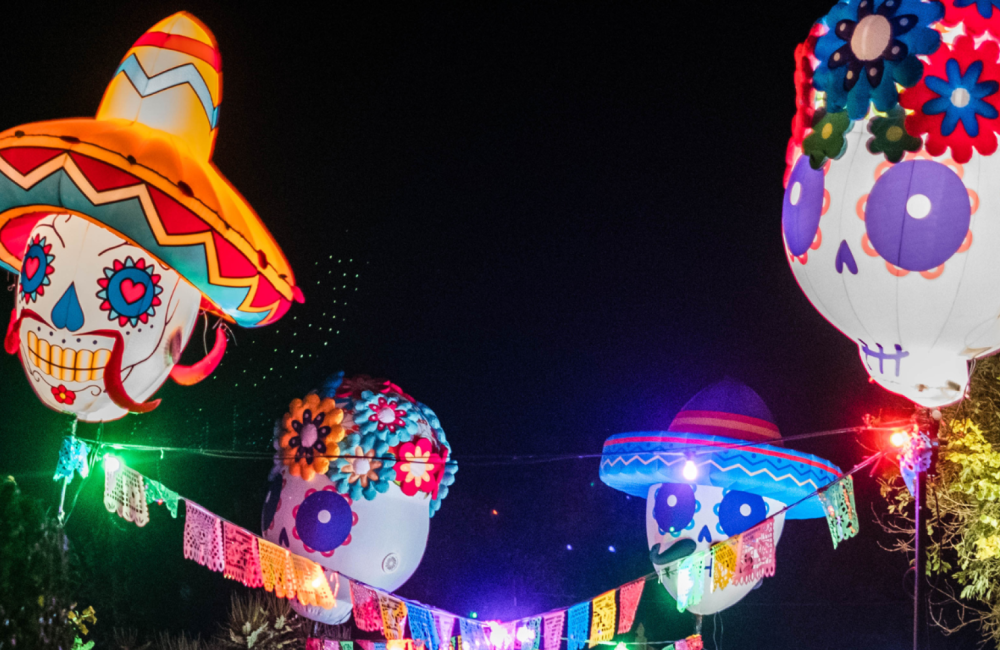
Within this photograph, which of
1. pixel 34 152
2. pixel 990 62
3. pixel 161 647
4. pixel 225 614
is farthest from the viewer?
pixel 225 614

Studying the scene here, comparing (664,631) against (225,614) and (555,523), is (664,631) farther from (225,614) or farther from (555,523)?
(225,614)

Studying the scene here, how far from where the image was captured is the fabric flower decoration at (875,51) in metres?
3.62

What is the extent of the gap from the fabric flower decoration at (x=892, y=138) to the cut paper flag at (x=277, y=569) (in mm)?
4201

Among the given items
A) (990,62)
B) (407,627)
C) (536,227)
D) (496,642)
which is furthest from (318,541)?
(990,62)

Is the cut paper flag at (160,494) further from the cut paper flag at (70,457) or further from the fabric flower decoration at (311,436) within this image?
the fabric flower decoration at (311,436)

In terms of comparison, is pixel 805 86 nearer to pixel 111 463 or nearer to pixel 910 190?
pixel 910 190

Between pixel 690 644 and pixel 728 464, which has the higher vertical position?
pixel 728 464

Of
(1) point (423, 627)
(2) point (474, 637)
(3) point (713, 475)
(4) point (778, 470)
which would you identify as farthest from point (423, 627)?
(4) point (778, 470)

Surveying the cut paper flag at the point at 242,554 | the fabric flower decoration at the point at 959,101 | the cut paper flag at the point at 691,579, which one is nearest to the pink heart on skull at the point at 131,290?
the cut paper flag at the point at 242,554

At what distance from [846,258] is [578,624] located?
357cm

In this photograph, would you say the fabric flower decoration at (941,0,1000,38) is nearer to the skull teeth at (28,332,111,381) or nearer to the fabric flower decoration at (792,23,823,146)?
the fabric flower decoration at (792,23,823,146)

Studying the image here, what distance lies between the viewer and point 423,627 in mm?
6566

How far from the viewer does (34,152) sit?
4.78 m

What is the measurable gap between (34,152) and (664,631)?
20.6 ft
